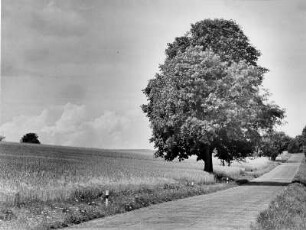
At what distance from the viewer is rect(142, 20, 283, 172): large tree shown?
136 ft

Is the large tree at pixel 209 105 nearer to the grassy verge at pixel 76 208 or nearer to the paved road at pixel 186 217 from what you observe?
the grassy verge at pixel 76 208

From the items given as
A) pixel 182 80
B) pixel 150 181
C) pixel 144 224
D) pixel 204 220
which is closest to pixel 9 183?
pixel 144 224

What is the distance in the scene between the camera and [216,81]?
4241 cm

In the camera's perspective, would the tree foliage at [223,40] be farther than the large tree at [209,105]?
Yes

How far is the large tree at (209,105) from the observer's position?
136ft

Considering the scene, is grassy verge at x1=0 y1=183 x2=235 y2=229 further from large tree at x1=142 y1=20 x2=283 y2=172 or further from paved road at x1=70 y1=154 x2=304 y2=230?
large tree at x1=142 y1=20 x2=283 y2=172

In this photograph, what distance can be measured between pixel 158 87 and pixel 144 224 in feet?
105

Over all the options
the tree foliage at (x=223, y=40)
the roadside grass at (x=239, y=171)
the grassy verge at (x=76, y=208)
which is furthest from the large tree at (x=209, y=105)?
the grassy verge at (x=76, y=208)

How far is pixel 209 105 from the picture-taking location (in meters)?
41.4

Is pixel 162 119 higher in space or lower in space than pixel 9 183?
higher

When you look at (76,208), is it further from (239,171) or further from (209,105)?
(239,171)

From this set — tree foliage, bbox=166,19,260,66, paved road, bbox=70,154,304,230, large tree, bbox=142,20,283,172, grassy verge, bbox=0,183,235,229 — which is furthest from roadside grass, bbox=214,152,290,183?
paved road, bbox=70,154,304,230

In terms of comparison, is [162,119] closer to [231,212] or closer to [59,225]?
[231,212]

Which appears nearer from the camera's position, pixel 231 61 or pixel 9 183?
pixel 9 183
